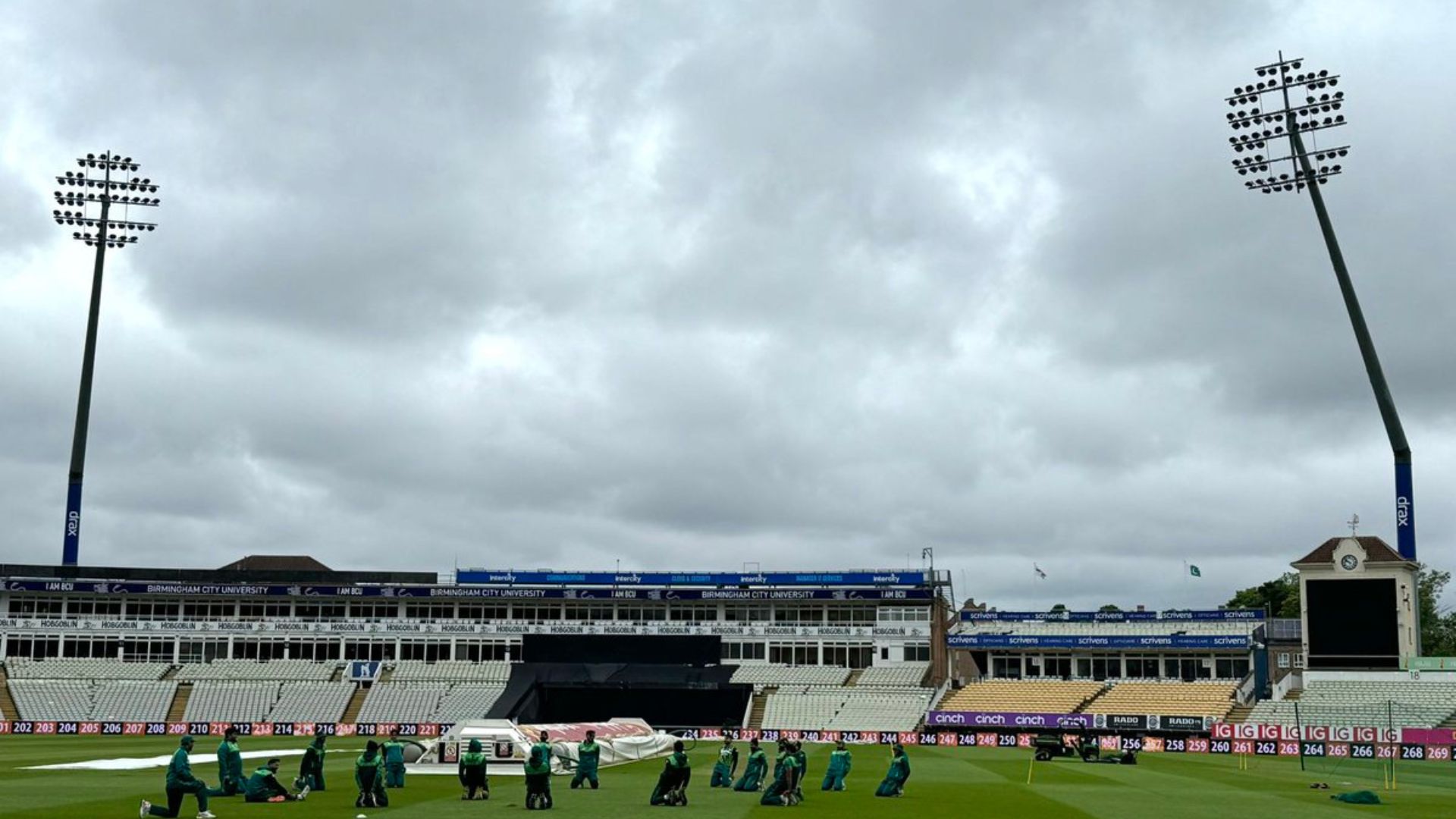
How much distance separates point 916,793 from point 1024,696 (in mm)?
52199

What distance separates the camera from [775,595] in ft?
346

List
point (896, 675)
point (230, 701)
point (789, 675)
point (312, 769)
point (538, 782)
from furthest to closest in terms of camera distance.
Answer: point (896, 675)
point (789, 675)
point (230, 701)
point (312, 769)
point (538, 782)

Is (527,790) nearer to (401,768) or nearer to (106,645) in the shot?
(401,768)

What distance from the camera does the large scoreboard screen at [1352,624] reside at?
261 ft

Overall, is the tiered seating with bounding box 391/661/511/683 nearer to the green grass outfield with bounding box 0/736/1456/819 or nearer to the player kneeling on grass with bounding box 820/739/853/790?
the green grass outfield with bounding box 0/736/1456/819

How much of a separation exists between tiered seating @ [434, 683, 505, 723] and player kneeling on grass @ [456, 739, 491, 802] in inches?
2160

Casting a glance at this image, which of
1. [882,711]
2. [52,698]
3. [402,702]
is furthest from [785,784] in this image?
[52,698]

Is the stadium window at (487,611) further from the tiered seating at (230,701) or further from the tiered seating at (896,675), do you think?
the tiered seating at (896,675)

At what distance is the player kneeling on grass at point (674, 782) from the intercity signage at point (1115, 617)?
77.3m

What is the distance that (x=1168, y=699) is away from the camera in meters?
85.7

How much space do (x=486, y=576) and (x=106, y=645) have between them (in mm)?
28858

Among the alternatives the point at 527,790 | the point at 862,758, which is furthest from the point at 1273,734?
the point at 527,790

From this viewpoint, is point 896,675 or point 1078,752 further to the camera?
point 896,675

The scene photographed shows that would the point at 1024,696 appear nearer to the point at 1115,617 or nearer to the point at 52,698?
the point at 1115,617
